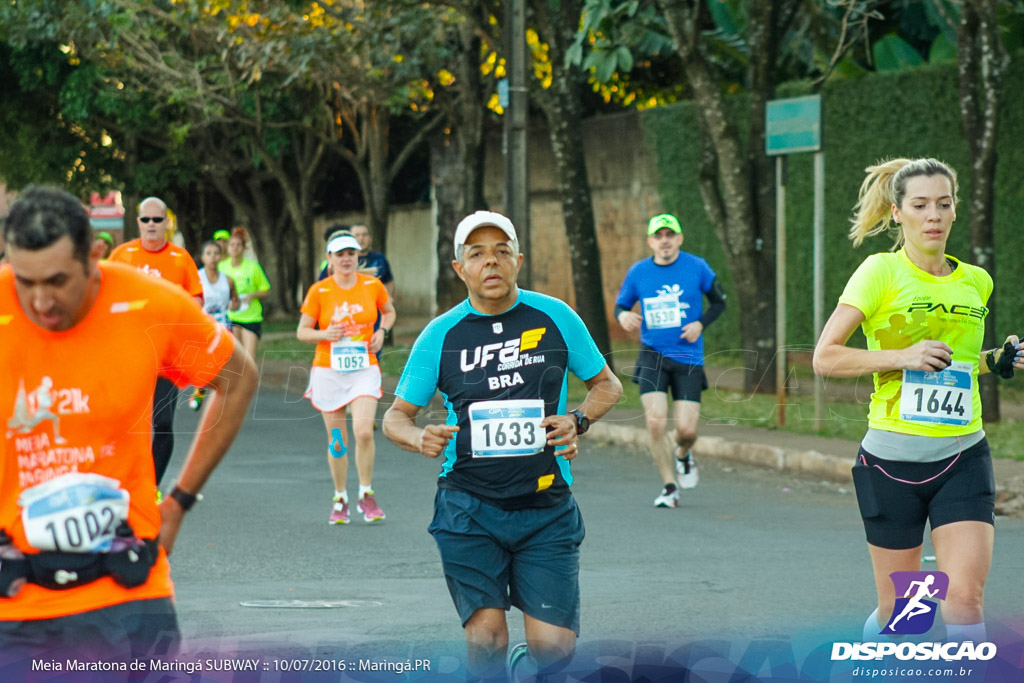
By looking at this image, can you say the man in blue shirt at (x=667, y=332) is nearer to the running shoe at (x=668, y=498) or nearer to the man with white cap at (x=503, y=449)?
the running shoe at (x=668, y=498)

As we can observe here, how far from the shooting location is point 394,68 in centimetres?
2183

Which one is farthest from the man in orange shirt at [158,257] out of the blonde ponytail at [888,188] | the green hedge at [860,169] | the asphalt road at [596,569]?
the green hedge at [860,169]

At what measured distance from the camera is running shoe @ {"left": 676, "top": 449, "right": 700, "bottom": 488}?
10844mm

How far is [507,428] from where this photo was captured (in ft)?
15.5

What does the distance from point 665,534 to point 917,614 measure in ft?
13.9

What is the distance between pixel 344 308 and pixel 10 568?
6668mm

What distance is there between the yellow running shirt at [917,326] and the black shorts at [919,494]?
4.5 inches

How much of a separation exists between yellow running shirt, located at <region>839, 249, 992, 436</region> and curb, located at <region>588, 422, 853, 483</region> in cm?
632

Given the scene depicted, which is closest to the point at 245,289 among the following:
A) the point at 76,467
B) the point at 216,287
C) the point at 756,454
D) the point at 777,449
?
the point at 216,287

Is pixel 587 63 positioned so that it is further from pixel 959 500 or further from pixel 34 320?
pixel 34 320

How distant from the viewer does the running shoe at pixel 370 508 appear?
31.3 ft

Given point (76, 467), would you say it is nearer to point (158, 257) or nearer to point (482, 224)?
point (482, 224)

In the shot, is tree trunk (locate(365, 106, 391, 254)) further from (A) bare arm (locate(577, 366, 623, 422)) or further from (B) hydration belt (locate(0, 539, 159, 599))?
(B) hydration belt (locate(0, 539, 159, 599))

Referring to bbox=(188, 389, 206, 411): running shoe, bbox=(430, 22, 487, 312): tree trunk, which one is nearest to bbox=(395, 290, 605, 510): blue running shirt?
bbox=(188, 389, 206, 411): running shoe
